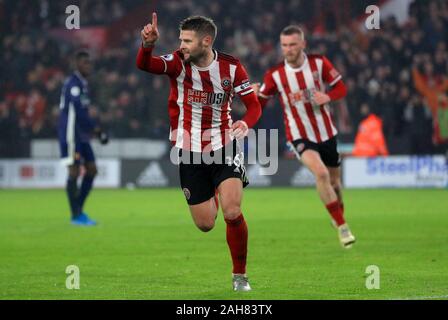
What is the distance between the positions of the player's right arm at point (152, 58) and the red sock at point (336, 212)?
3.39 metres

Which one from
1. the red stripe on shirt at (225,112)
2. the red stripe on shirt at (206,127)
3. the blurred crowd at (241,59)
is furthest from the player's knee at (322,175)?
the blurred crowd at (241,59)

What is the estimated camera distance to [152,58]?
767cm

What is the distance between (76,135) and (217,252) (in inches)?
182

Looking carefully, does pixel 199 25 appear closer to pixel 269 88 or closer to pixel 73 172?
pixel 269 88

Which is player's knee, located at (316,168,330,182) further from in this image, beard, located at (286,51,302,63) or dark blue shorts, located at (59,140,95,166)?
dark blue shorts, located at (59,140,95,166)

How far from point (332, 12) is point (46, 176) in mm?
8433

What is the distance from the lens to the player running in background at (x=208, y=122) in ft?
25.6

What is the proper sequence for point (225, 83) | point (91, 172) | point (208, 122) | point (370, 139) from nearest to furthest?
point (225, 83) < point (208, 122) < point (91, 172) < point (370, 139)

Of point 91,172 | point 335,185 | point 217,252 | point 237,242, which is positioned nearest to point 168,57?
point 237,242

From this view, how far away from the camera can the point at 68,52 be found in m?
26.9

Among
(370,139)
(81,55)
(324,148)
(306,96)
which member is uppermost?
(81,55)

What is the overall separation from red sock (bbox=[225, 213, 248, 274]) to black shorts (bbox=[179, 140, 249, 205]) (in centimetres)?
36

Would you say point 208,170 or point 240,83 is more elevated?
point 240,83
